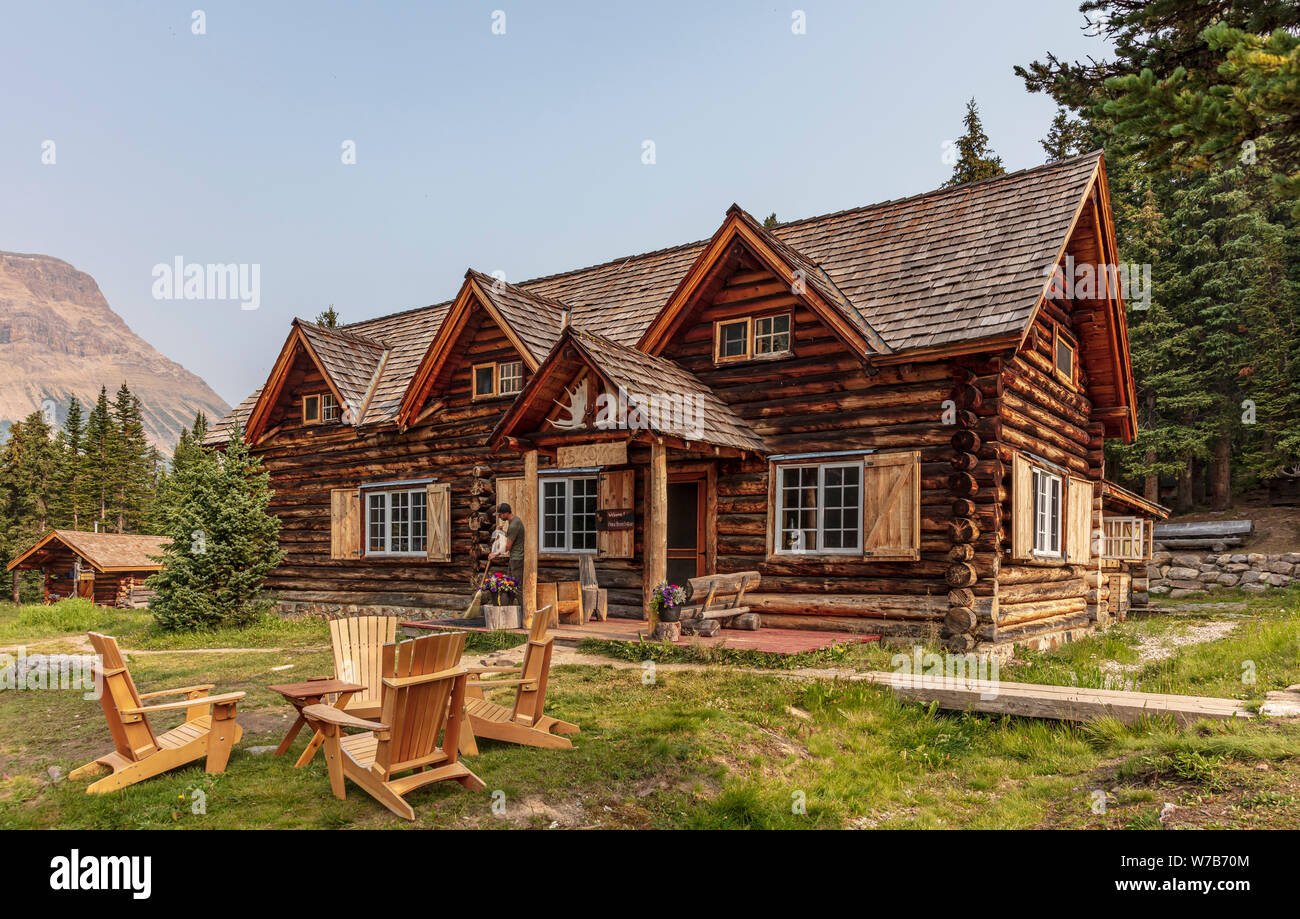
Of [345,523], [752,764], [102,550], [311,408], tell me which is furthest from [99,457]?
[752,764]

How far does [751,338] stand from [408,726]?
10.3 metres

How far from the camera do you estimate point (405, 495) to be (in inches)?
746

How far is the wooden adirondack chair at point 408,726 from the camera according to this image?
532 cm

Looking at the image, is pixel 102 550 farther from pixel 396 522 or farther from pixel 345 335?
pixel 396 522

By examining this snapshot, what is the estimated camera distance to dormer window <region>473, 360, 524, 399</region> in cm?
1711

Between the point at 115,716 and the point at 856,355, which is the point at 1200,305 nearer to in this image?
the point at 856,355

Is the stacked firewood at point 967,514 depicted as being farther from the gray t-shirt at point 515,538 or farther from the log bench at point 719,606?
the gray t-shirt at point 515,538

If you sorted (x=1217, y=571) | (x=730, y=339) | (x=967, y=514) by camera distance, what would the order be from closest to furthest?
(x=967, y=514), (x=730, y=339), (x=1217, y=571)

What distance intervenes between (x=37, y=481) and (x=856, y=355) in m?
55.3

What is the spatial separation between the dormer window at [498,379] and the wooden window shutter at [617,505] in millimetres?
3163

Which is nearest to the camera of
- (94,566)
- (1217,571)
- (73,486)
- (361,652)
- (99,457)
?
(361,652)

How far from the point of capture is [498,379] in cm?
1733
